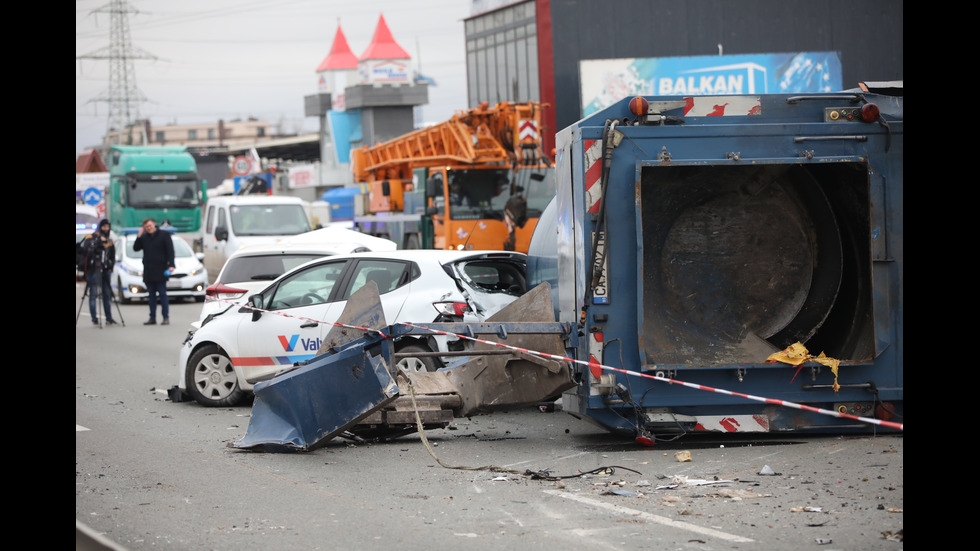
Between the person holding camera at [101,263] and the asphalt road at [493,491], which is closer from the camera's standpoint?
the asphalt road at [493,491]

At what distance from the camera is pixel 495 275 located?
1106cm

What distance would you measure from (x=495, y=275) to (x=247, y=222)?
16.4 metres

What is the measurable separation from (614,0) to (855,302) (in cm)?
2523

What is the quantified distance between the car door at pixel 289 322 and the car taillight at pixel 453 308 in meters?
1.18

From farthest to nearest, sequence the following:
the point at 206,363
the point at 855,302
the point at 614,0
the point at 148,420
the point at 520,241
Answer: the point at 614,0 → the point at 520,241 → the point at 206,363 → the point at 148,420 → the point at 855,302

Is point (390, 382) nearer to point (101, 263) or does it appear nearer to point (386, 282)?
point (386, 282)

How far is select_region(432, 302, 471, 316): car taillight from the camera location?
34.1 ft

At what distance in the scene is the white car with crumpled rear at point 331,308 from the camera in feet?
34.5

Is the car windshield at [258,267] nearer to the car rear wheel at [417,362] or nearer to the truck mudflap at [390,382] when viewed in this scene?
the car rear wheel at [417,362]

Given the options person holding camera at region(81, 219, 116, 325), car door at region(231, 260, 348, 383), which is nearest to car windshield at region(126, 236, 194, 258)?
person holding camera at region(81, 219, 116, 325)

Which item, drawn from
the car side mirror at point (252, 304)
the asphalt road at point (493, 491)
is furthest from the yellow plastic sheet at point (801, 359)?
the car side mirror at point (252, 304)
